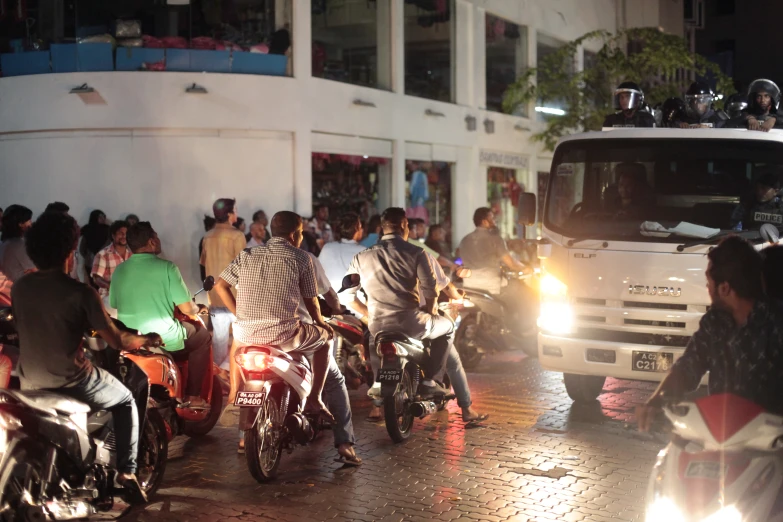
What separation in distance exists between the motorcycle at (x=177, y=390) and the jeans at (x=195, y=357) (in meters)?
0.04

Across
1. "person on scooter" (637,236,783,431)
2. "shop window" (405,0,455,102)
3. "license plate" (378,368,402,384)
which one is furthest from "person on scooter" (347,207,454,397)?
"shop window" (405,0,455,102)

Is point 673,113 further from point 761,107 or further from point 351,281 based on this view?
point 351,281

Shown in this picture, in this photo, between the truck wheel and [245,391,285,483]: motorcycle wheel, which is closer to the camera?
[245,391,285,483]: motorcycle wheel

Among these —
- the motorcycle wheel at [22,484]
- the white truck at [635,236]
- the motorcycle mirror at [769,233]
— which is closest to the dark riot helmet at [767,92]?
the white truck at [635,236]

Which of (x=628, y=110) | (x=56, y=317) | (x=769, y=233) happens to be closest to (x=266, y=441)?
(x=56, y=317)

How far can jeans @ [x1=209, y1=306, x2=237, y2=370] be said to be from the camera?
10.5 metres

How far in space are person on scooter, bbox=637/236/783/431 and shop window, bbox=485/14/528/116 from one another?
19.6 m

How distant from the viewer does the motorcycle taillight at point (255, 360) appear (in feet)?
22.7

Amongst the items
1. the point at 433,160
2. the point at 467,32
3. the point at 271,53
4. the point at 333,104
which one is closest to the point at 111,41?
the point at 271,53

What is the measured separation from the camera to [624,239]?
878 centimetres

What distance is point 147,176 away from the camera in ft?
53.2

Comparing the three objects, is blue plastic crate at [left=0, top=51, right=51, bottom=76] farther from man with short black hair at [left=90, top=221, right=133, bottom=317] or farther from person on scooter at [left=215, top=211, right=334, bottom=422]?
person on scooter at [left=215, top=211, right=334, bottom=422]

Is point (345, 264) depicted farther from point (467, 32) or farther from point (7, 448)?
point (467, 32)

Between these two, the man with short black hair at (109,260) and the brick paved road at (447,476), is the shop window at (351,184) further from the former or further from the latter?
the brick paved road at (447,476)
